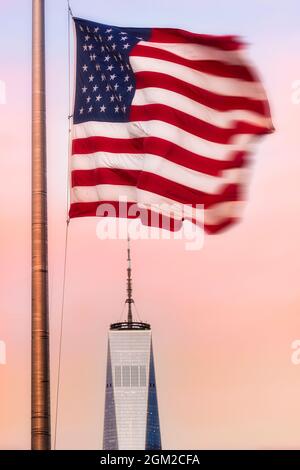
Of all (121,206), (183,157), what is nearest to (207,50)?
(183,157)

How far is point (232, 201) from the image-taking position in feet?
74.7

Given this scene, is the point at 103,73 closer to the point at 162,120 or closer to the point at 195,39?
the point at 162,120

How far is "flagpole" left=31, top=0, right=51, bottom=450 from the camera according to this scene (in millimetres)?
18281

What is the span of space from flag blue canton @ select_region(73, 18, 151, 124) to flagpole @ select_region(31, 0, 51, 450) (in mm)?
2814

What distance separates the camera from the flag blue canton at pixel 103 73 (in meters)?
22.9

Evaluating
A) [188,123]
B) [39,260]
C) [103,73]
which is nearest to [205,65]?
[188,123]

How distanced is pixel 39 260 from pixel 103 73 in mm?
5758

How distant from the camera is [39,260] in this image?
61.8ft

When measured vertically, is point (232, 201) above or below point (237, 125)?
below

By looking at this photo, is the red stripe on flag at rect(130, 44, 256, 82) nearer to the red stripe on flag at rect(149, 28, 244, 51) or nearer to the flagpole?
the red stripe on flag at rect(149, 28, 244, 51)

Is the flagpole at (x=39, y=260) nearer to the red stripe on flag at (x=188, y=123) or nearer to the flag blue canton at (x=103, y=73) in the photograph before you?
the flag blue canton at (x=103, y=73)

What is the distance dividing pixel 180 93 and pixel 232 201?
8.31 ft
